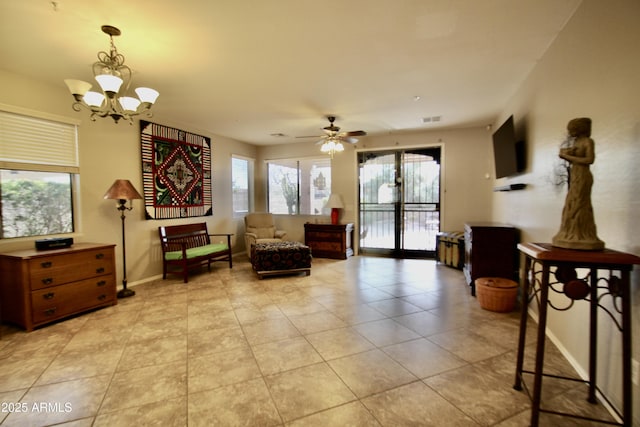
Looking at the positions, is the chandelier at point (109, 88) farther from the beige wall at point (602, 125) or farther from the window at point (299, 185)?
Answer: the window at point (299, 185)

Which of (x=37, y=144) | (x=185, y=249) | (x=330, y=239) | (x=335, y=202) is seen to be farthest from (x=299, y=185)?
(x=37, y=144)

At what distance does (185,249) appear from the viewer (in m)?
4.47

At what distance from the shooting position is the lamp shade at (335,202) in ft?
20.4

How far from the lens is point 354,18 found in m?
2.15

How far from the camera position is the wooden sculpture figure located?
150cm

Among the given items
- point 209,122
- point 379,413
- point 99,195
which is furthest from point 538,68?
point 99,195

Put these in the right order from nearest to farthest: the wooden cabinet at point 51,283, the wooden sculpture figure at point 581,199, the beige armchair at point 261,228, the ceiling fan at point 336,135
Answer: the wooden sculpture figure at point 581,199 < the wooden cabinet at point 51,283 < the ceiling fan at point 336,135 < the beige armchair at point 261,228

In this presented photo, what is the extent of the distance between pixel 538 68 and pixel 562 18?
776 millimetres

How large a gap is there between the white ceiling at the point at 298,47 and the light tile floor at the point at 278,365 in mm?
2656

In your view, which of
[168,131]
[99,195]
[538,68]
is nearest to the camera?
[538,68]

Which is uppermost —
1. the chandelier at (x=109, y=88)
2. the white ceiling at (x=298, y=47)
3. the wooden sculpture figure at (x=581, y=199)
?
the white ceiling at (x=298, y=47)

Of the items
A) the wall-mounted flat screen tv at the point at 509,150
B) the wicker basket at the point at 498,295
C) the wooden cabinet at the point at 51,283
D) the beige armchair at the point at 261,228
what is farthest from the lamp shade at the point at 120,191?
the wall-mounted flat screen tv at the point at 509,150

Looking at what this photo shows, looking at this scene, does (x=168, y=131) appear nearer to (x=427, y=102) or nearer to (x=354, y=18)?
(x=354, y=18)

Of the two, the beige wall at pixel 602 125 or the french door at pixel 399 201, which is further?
the french door at pixel 399 201
